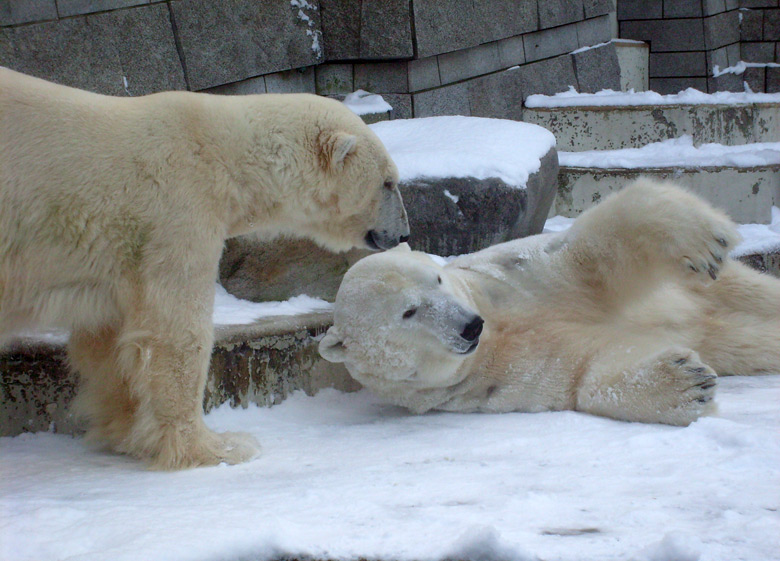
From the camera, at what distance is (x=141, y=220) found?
236 cm

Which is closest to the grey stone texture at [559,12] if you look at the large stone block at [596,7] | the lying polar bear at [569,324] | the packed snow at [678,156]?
the large stone block at [596,7]

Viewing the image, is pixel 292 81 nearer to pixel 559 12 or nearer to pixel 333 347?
pixel 559 12

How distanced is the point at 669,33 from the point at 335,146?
8153 mm

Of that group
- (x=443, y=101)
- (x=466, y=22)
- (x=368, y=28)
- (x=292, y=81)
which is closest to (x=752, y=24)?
(x=466, y=22)

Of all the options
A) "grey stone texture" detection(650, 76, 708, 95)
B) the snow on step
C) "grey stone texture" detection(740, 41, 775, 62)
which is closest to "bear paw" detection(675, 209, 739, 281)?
the snow on step

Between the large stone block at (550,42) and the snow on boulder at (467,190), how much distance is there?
3.26 m

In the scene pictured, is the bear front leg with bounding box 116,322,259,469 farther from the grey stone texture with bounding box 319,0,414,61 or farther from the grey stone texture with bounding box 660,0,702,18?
the grey stone texture with bounding box 660,0,702,18

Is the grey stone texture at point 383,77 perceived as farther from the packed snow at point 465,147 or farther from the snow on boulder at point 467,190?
the snow on boulder at point 467,190

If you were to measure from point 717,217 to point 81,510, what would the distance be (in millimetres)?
2163

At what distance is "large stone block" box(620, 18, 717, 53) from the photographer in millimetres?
9523

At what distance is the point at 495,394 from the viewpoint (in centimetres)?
295

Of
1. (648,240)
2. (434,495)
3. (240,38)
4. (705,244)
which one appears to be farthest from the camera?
(240,38)

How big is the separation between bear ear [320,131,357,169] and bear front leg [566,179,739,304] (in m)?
1.02

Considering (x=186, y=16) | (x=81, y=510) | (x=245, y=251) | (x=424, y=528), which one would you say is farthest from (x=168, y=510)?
(x=186, y=16)
